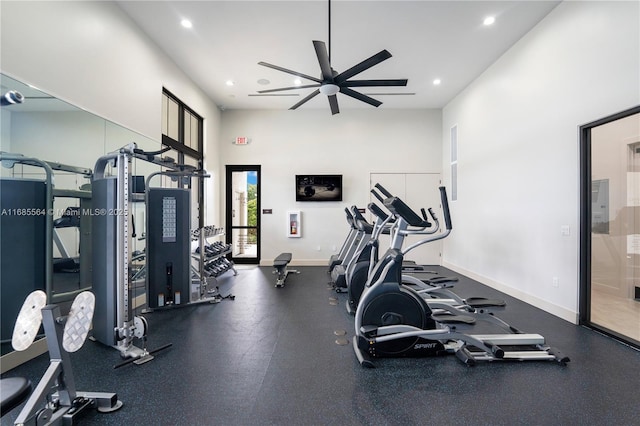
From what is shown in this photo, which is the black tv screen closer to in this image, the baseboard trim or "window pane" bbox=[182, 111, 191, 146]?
"window pane" bbox=[182, 111, 191, 146]

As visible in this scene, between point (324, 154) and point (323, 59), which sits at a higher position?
point (323, 59)

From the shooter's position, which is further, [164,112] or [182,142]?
[182,142]

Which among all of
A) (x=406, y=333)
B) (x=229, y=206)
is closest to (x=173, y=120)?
(x=229, y=206)

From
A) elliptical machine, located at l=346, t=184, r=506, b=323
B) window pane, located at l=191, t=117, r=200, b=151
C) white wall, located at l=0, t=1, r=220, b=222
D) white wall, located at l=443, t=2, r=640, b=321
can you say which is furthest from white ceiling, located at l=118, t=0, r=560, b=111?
elliptical machine, located at l=346, t=184, r=506, b=323

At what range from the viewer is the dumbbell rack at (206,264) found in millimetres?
4434

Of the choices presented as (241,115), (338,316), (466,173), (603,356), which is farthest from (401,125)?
(603,356)

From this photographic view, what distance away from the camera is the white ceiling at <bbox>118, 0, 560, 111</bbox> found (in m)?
3.74

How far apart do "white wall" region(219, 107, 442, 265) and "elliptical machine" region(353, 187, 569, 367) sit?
4.57 metres

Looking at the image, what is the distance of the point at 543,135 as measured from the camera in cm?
397

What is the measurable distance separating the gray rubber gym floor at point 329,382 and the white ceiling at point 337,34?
416 cm

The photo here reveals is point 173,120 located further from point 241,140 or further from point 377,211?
point 377,211

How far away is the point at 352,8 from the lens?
3.73 meters

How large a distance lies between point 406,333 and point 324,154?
5530 millimetres

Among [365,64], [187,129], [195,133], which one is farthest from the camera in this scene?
[195,133]
